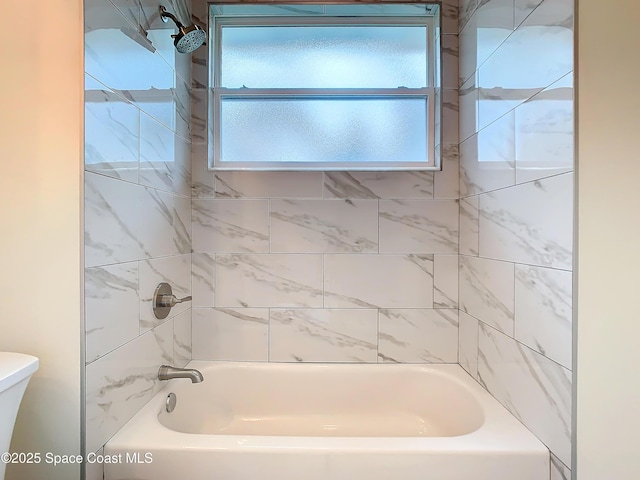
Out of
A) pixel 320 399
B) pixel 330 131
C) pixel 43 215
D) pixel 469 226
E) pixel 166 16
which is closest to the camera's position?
pixel 43 215

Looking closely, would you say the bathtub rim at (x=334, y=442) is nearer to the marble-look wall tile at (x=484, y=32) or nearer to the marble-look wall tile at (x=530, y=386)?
the marble-look wall tile at (x=530, y=386)

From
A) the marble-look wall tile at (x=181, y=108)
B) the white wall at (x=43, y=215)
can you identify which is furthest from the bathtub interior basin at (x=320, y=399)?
the marble-look wall tile at (x=181, y=108)

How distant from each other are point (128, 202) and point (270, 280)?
0.83 meters

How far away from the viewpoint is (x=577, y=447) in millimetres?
975

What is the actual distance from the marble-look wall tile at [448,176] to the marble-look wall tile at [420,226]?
0.04 m

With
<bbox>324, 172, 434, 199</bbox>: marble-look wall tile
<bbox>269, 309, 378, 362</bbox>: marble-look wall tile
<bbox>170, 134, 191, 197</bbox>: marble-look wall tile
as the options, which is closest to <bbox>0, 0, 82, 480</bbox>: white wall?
<bbox>170, 134, 191, 197</bbox>: marble-look wall tile

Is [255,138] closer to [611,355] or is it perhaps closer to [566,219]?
[566,219]

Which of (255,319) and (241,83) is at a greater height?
(241,83)

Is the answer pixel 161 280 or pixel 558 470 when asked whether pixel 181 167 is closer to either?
pixel 161 280

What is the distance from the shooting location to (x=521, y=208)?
1.24 metres

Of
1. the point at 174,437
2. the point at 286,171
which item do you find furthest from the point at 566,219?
the point at 174,437

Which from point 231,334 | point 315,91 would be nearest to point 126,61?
point 315,91

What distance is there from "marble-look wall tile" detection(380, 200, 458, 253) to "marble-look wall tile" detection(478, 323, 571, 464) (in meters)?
0.49

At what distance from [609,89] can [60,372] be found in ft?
5.63
